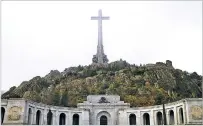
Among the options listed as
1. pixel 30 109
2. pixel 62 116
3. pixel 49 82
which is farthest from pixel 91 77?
pixel 30 109

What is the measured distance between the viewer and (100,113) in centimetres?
4159

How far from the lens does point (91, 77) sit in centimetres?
6247

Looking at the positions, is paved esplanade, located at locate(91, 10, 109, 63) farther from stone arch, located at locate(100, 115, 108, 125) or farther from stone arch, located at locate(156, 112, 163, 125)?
stone arch, located at locate(156, 112, 163, 125)

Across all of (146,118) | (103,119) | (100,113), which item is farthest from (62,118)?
(146,118)

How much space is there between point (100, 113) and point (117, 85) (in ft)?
57.5

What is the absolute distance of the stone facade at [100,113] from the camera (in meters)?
31.1

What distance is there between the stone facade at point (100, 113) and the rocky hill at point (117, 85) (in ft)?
33.3

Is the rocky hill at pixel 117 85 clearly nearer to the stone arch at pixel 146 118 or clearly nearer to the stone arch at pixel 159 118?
the stone arch at pixel 146 118

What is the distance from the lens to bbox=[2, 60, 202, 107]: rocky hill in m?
54.6

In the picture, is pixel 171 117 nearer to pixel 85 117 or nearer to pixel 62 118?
pixel 85 117

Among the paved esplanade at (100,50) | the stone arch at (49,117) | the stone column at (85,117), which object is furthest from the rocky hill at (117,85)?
the stone arch at (49,117)

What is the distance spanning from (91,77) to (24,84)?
15.1 metres

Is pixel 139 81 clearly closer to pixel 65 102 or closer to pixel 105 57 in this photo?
pixel 105 57

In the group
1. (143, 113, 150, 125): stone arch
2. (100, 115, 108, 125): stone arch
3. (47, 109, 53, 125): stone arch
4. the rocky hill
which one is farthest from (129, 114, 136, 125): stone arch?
the rocky hill
